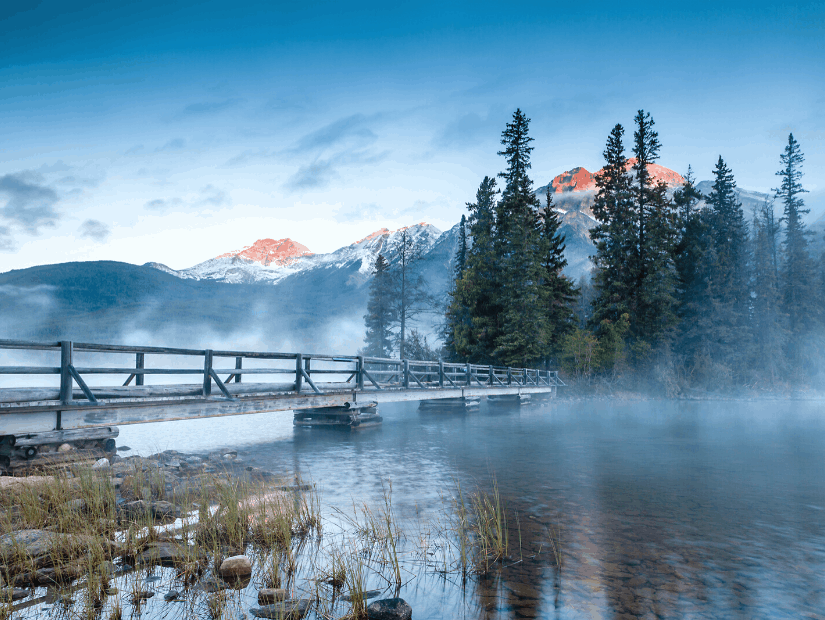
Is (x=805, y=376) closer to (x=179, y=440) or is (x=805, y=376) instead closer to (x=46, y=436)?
(x=179, y=440)

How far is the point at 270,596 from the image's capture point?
5172mm

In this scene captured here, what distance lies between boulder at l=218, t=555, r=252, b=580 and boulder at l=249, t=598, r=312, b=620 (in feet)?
2.54

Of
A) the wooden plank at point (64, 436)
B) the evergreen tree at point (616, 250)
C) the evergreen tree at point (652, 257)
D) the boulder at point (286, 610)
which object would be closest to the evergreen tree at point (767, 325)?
the evergreen tree at point (652, 257)

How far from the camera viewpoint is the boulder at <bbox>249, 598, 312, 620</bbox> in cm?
481

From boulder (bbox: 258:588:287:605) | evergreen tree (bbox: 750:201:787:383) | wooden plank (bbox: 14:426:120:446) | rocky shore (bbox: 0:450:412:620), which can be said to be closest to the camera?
rocky shore (bbox: 0:450:412:620)

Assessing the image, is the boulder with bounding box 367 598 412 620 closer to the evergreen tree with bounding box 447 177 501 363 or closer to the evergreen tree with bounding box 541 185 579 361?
the evergreen tree with bounding box 447 177 501 363

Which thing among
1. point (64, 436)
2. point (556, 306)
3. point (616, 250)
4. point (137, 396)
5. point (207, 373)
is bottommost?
point (64, 436)

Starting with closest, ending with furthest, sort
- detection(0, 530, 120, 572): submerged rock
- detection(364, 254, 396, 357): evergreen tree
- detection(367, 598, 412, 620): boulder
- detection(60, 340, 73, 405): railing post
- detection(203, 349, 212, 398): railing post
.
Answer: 1. detection(367, 598, 412, 620): boulder
2. detection(0, 530, 120, 572): submerged rock
3. detection(60, 340, 73, 405): railing post
4. detection(203, 349, 212, 398): railing post
5. detection(364, 254, 396, 357): evergreen tree

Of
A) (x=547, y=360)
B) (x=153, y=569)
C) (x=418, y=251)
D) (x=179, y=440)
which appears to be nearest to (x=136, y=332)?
(x=418, y=251)

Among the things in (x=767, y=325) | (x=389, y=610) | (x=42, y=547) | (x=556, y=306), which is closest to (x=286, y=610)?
(x=389, y=610)

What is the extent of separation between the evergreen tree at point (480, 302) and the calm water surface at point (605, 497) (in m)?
16.5

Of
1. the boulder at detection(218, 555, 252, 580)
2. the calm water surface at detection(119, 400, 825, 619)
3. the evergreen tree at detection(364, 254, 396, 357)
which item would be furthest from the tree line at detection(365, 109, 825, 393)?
the boulder at detection(218, 555, 252, 580)

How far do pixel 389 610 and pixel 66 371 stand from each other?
26.6 ft

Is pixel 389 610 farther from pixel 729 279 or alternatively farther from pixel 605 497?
pixel 729 279
